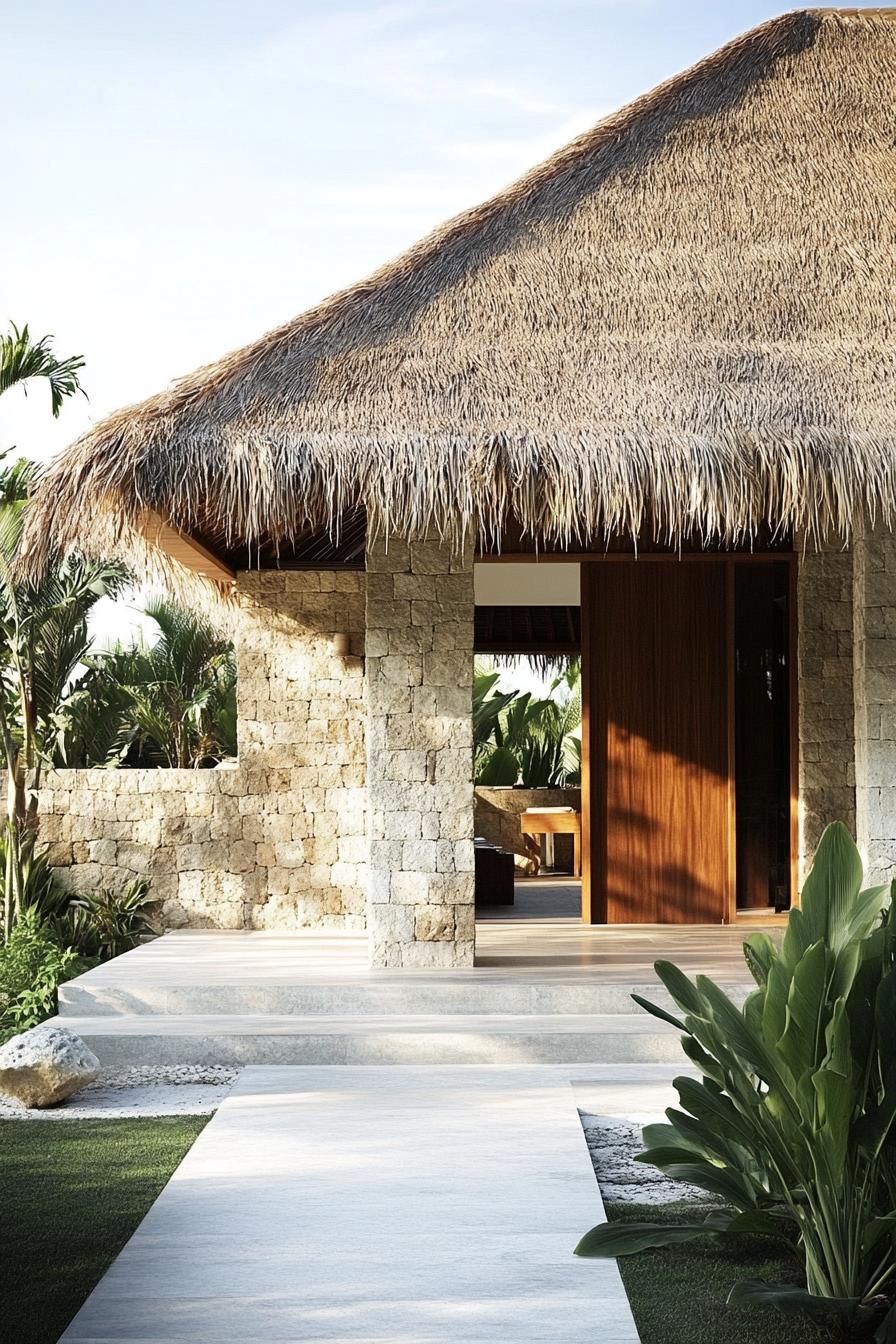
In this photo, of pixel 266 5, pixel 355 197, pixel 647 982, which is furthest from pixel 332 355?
pixel 355 197

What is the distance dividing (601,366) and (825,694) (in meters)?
2.73

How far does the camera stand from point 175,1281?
357 centimetres

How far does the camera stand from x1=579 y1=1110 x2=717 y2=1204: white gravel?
4355 mm

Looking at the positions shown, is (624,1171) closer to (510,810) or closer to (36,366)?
(36,366)

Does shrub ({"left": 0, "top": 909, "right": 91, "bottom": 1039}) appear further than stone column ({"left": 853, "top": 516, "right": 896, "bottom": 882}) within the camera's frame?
Yes

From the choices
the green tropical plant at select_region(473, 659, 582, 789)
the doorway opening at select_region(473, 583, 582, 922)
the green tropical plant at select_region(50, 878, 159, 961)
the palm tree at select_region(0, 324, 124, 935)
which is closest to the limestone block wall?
the doorway opening at select_region(473, 583, 582, 922)

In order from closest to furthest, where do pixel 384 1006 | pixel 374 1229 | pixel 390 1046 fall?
1. pixel 374 1229
2. pixel 390 1046
3. pixel 384 1006

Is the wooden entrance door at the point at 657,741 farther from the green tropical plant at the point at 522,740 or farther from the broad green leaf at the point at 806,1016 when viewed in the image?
the green tropical plant at the point at 522,740

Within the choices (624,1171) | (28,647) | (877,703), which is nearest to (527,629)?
(28,647)

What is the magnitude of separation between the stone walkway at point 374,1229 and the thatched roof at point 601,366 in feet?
8.49

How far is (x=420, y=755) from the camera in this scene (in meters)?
7.02

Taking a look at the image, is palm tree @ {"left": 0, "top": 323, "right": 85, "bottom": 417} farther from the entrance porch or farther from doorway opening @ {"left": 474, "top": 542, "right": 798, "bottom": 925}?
the entrance porch

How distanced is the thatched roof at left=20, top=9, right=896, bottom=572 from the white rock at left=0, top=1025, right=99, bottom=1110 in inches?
92.5

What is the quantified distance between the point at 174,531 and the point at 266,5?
42.1 ft
